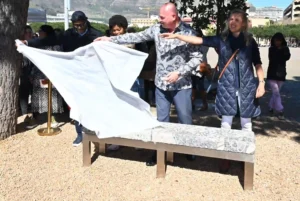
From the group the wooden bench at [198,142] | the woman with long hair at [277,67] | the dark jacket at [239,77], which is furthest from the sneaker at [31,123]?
the woman with long hair at [277,67]

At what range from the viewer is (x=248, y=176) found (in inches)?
151

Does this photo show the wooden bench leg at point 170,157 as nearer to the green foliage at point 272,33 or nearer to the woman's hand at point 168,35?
the woman's hand at point 168,35

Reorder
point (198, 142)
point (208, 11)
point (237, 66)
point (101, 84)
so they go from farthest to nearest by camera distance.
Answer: point (208, 11)
point (101, 84)
point (237, 66)
point (198, 142)

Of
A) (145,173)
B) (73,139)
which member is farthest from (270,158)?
(73,139)

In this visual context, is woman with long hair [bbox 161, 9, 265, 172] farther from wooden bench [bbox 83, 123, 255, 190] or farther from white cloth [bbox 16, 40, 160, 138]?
white cloth [bbox 16, 40, 160, 138]

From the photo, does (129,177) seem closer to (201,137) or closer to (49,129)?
(201,137)

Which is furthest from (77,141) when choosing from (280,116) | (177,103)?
(280,116)

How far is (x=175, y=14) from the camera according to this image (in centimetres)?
396

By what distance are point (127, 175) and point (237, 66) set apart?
1.71 metres

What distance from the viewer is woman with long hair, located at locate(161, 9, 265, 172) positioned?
3.87 m

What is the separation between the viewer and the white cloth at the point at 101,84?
423 centimetres

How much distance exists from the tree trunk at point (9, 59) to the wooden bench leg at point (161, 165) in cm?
258

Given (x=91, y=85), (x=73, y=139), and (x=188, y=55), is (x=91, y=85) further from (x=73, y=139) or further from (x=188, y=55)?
(x=73, y=139)

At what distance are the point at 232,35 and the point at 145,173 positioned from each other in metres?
1.81
